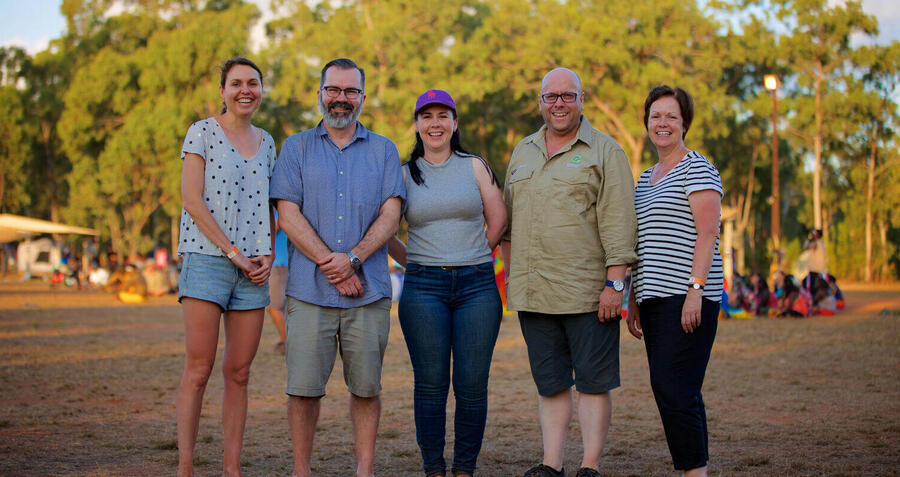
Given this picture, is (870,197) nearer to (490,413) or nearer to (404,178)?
(490,413)

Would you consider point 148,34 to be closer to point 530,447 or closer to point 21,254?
point 21,254

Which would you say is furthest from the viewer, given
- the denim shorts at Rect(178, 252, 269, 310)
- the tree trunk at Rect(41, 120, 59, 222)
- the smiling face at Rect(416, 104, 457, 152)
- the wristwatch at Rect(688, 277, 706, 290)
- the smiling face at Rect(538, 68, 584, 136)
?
the tree trunk at Rect(41, 120, 59, 222)

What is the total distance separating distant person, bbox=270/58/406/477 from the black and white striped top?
4.32 ft

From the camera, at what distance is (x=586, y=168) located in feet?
14.3

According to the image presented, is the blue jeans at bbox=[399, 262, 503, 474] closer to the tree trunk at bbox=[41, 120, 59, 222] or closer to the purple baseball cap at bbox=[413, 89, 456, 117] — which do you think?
the purple baseball cap at bbox=[413, 89, 456, 117]

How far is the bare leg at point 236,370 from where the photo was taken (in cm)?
421

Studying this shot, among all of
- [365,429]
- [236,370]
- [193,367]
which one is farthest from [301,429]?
[193,367]

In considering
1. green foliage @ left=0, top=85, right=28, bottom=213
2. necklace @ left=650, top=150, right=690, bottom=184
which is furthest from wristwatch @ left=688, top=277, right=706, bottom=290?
green foliage @ left=0, top=85, right=28, bottom=213

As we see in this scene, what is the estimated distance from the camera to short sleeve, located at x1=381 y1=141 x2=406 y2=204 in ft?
14.2

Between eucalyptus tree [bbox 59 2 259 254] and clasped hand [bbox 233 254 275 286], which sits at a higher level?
eucalyptus tree [bbox 59 2 259 254]

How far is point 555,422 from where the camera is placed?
4.47 m

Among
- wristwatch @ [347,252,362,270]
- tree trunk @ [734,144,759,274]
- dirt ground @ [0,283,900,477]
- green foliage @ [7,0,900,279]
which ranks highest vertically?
green foliage @ [7,0,900,279]

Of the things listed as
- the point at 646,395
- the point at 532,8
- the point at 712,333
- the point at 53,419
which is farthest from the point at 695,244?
the point at 532,8

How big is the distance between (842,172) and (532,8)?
20.3 metres
